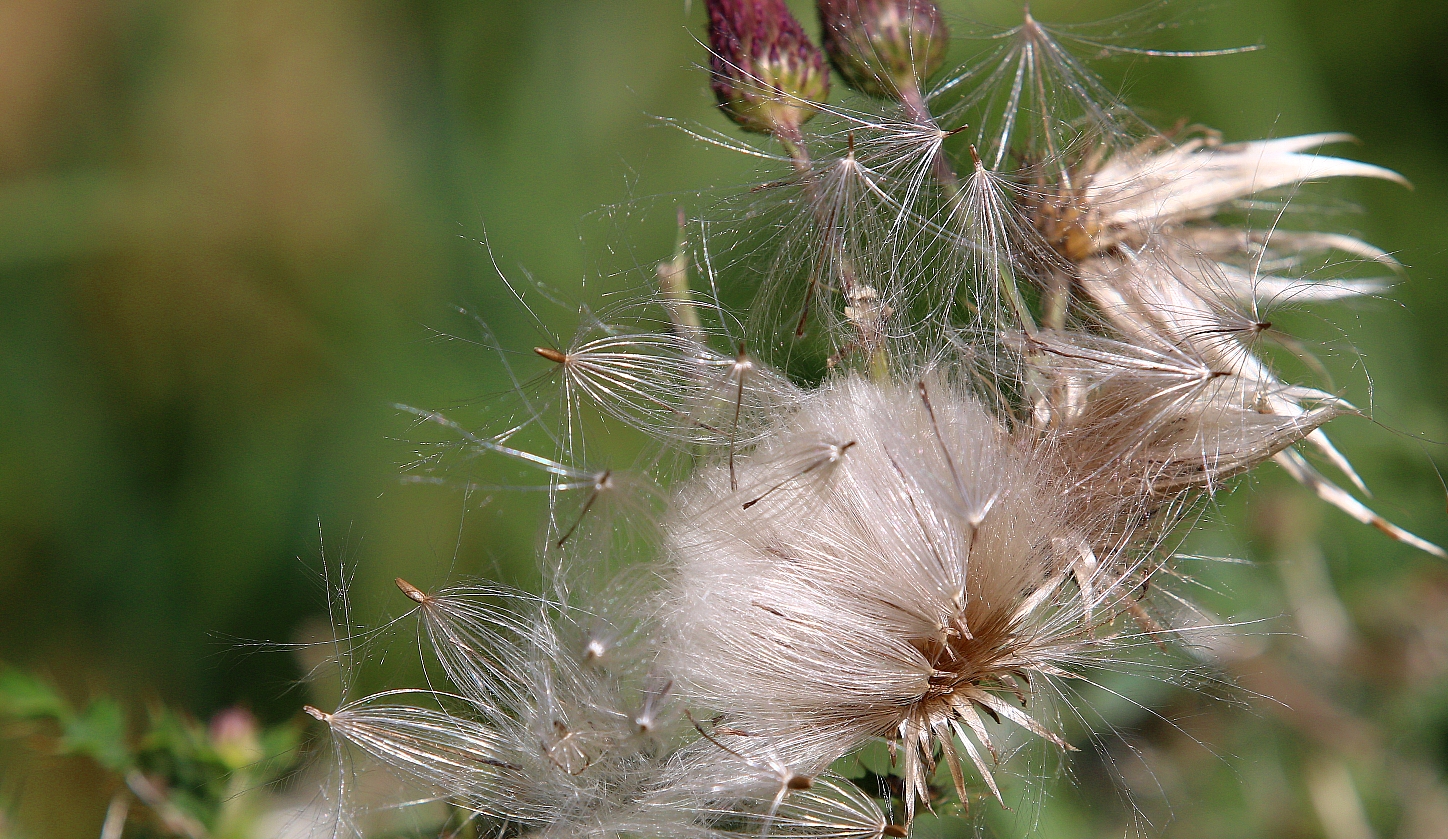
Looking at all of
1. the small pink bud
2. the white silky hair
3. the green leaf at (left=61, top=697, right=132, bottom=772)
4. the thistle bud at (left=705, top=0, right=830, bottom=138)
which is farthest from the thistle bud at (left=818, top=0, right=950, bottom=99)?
the green leaf at (left=61, top=697, right=132, bottom=772)

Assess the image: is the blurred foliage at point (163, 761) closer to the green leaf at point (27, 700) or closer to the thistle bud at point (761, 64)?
the green leaf at point (27, 700)

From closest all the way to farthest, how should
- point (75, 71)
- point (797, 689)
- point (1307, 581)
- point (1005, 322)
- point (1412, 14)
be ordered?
point (797, 689) → point (1005, 322) → point (1307, 581) → point (1412, 14) → point (75, 71)

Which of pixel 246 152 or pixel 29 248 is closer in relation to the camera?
pixel 29 248

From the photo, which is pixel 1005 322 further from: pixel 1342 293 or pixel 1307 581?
pixel 1307 581

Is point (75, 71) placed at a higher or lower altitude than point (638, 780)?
higher

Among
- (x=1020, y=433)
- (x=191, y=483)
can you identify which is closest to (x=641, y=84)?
(x=191, y=483)

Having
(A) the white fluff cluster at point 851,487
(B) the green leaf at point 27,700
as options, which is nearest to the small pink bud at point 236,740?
(B) the green leaf at point 27,700

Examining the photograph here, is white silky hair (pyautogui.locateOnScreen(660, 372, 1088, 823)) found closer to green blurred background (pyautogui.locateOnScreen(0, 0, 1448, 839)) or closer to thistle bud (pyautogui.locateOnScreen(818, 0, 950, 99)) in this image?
thistle bud (pyautogui.locateOnScreen(818, 0, 950, 99))
